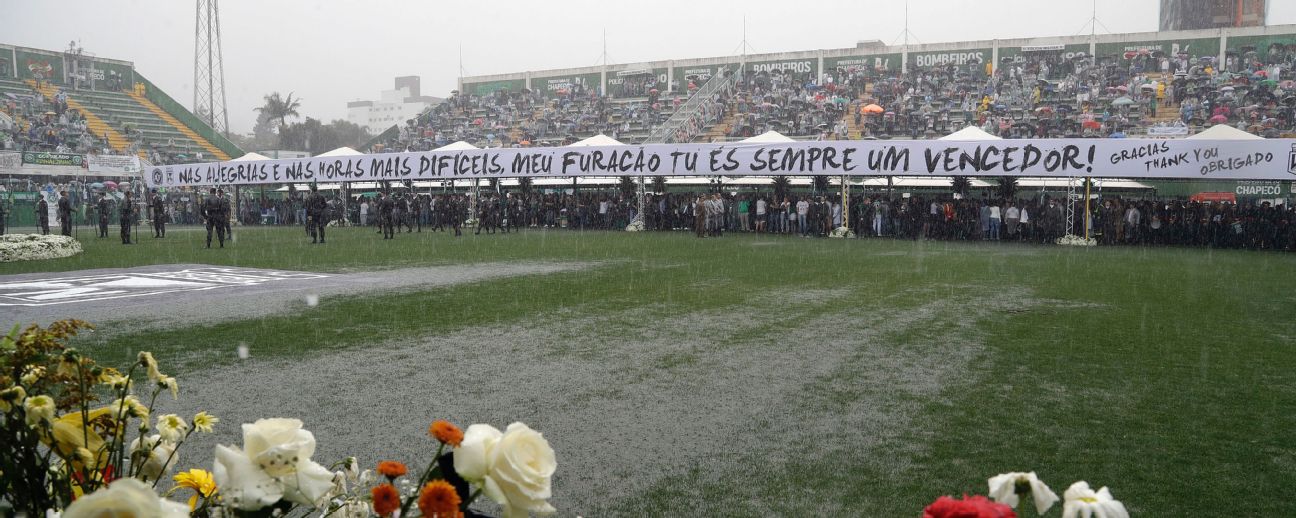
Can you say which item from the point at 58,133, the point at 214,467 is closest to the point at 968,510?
the point at 214,467

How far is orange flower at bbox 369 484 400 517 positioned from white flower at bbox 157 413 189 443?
2.55 feet

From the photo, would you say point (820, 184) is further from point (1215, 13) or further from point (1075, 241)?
point (1215, 13)

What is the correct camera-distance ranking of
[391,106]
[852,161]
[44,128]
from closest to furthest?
[852,161], [44,128], [391,106]

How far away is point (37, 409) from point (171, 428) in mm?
379

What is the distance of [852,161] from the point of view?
2342 cm

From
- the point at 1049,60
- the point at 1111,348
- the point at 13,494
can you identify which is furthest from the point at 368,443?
the point at 1049,60

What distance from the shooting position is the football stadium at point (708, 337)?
1.89m

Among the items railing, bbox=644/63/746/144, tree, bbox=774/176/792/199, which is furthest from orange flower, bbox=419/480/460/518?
railing, bbox=644/63/746/144

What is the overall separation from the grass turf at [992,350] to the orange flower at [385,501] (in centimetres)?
263

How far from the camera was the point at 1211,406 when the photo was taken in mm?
5676

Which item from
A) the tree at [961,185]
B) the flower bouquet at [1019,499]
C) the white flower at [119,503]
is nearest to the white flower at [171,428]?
the white flower at [119,503]

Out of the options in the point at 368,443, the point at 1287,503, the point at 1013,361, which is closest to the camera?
the point at 1287,503

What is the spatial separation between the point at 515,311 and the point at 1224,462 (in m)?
7.02

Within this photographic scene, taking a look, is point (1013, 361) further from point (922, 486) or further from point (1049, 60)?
point (1049, 60)
